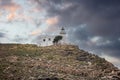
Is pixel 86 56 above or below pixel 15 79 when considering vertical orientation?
→ above

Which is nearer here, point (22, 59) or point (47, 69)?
point (47, 69)

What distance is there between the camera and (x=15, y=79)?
504 ft

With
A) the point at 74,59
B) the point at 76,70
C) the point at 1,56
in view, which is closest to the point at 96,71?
the point at 76,70

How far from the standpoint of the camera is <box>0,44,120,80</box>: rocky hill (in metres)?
158

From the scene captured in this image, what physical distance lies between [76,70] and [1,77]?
3447cm

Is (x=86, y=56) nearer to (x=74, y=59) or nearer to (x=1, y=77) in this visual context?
(x=74, y=59)

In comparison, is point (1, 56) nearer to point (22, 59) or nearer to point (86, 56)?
point (22, 59)

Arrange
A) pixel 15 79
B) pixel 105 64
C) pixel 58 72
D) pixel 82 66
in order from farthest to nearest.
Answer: pixel 105 64, pixel 82 66, pixel 58 72, pixel 15 79

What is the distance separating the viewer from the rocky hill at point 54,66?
158 metres

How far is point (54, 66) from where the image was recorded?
17250 cm

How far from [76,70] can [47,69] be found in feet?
43.7

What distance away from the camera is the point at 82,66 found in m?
177

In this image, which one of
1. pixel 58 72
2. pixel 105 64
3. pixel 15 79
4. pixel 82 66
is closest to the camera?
pixel 15 79

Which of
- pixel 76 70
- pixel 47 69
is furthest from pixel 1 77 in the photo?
pixel 76 70
